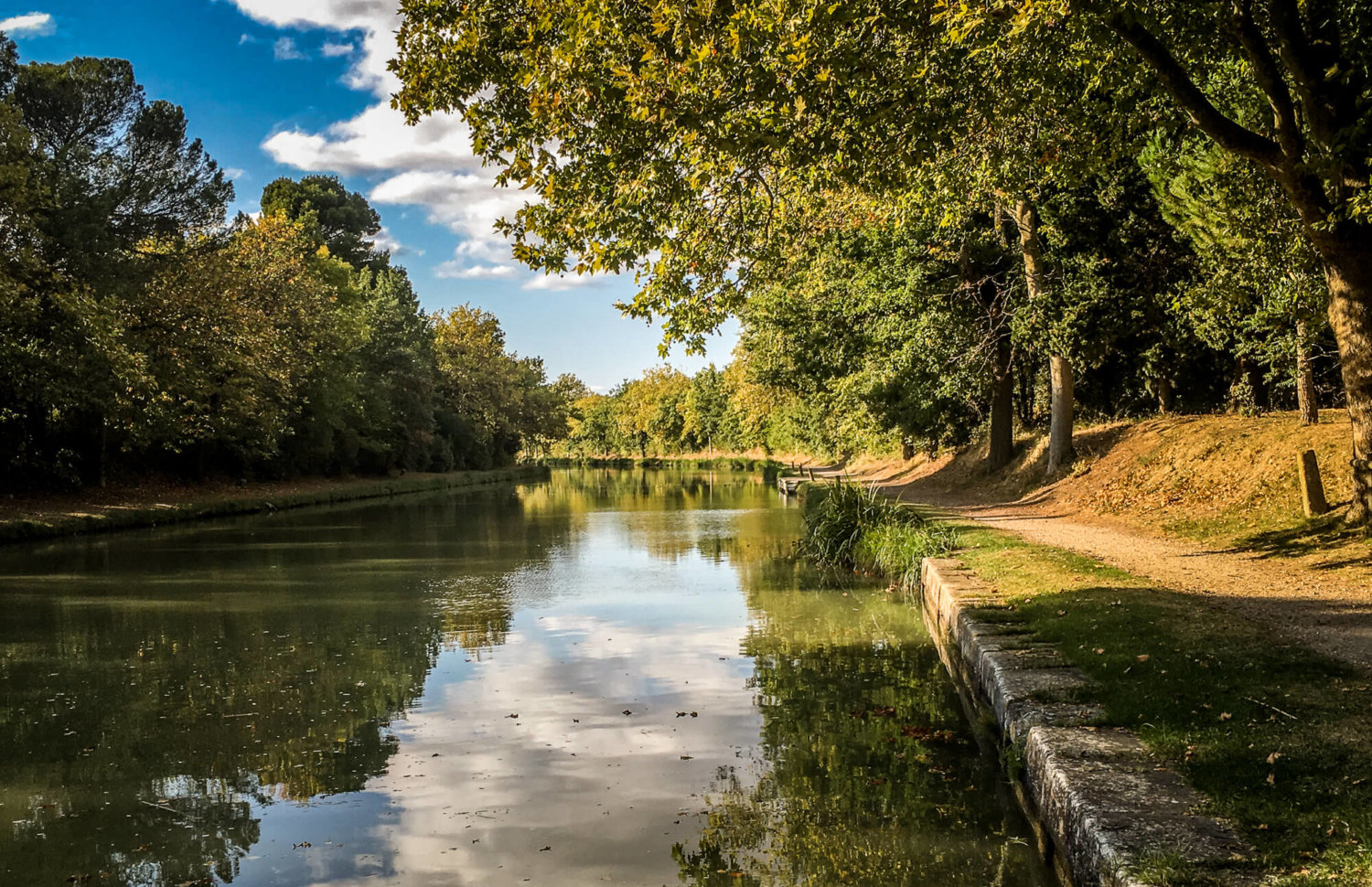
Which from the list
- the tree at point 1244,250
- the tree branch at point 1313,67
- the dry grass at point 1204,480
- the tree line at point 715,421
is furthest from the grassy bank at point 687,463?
the tree branch at point 1313,67

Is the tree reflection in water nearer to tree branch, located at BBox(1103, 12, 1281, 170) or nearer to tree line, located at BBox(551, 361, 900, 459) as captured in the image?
tree branch, located at BBox(1103, 12, 1281, 170)

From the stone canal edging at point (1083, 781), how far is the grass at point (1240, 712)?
0.11 metres

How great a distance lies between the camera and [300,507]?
108ft

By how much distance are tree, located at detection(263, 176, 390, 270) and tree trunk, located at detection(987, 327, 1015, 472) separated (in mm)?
42459

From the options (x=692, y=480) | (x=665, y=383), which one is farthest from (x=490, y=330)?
(x=665, y=383)

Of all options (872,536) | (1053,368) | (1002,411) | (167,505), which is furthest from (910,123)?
(167,505)

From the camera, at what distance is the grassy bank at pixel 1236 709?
12.4ft

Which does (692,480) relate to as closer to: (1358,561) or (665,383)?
(1358,561)

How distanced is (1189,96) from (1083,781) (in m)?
6.88

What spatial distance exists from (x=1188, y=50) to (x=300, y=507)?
29188 mm

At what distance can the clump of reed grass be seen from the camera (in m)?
14.1

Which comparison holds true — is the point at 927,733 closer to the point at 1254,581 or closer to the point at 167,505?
the point at 1254,581

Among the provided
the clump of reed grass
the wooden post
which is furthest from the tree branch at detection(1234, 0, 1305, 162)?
the clump of reed grass

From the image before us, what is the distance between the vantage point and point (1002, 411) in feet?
80.4
